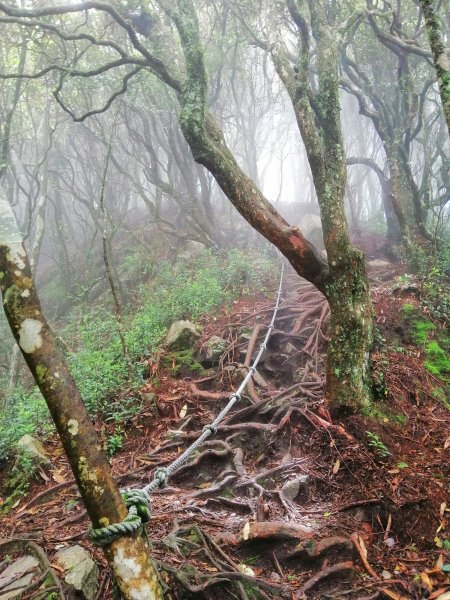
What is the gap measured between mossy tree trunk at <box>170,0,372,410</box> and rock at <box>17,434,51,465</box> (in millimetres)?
3504

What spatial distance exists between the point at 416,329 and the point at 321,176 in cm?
290

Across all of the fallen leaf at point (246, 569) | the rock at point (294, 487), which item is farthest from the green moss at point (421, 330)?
Result: the fallen leaf at point (246, 569)

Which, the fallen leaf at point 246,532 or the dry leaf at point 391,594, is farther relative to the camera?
the fallen leaf at point 246,532

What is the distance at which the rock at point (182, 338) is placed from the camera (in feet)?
23.9

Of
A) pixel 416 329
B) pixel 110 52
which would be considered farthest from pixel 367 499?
pixel 110 52

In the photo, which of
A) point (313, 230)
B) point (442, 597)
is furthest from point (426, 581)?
point (313, 230)

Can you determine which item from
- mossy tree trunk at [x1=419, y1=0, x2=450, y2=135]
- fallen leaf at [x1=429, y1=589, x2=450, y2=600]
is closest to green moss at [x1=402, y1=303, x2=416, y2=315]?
mossy tree trunk at [x1=419, y1=0, x2=450, y2=135]

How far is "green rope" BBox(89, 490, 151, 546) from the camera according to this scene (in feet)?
6.68

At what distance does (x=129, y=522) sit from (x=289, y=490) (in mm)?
2379

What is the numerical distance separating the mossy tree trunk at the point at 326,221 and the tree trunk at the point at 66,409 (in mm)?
3005

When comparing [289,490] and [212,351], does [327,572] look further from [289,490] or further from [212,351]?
[212,351]

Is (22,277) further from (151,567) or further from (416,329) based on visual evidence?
(416,329)

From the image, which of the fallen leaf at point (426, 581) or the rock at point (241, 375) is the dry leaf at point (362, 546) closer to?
the fallen leaf at point (426, 581)

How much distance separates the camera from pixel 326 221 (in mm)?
4926
